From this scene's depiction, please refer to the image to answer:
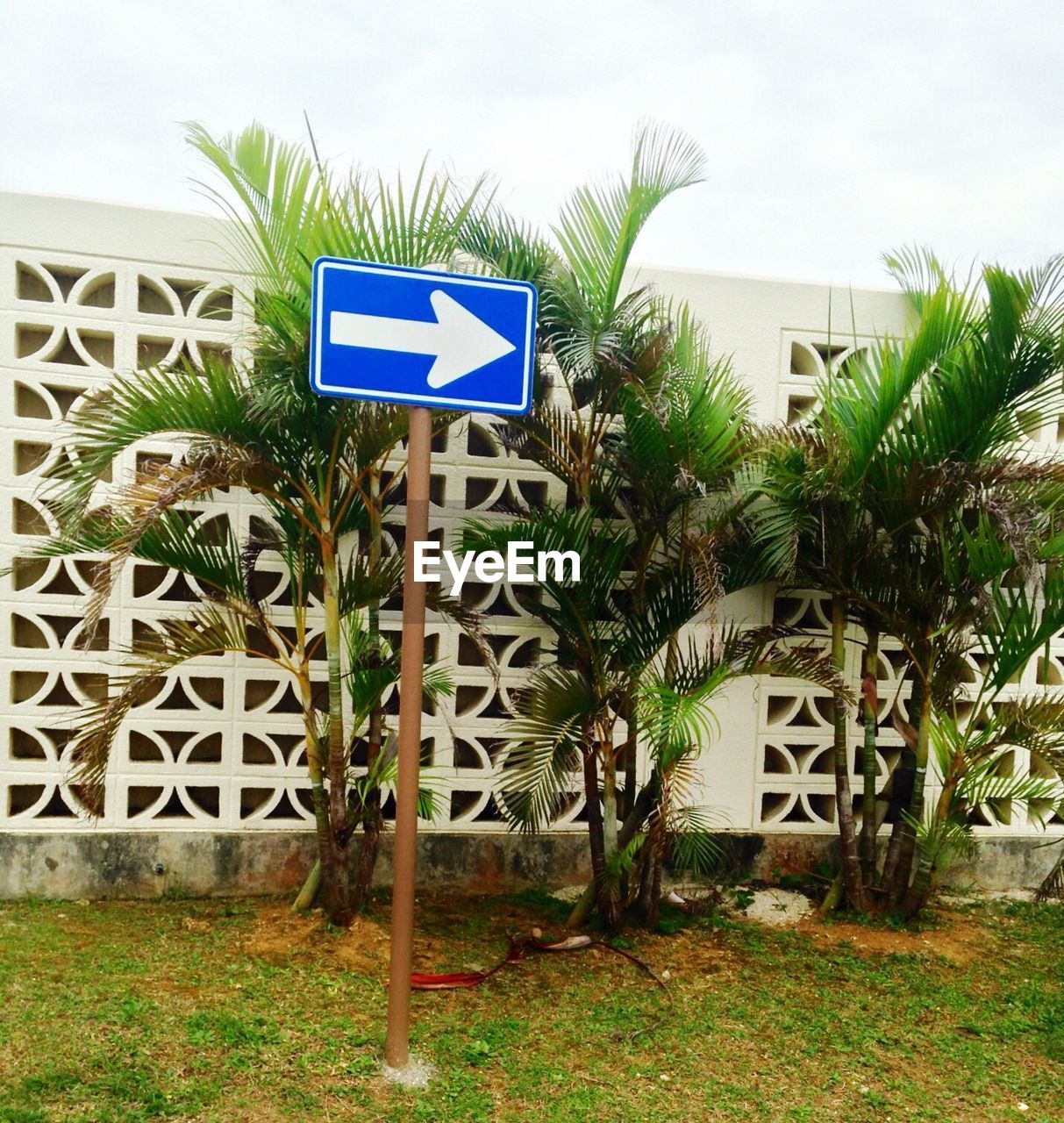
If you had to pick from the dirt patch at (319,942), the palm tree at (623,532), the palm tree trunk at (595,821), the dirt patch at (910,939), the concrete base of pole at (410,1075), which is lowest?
the concrete base of pole at (410,1075)

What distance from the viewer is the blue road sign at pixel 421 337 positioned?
2.89m

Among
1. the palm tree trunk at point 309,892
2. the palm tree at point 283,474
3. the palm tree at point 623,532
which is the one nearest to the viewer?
the palm tree at point 283,474

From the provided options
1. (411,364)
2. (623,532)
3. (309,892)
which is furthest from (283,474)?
(309,892)

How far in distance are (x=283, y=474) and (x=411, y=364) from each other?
1036 mm

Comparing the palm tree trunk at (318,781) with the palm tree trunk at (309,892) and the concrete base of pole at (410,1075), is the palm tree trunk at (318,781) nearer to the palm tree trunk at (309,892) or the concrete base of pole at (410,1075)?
the palm tree trunk at (309,892)

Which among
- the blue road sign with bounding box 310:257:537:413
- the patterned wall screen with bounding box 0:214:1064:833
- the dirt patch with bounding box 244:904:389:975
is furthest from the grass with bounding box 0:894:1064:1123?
the blue road sign with bounding box 310:257:537:413

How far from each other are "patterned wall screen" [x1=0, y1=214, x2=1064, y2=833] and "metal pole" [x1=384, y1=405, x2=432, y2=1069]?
1.23 metres

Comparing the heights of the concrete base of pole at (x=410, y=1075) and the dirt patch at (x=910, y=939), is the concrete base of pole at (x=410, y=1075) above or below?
below

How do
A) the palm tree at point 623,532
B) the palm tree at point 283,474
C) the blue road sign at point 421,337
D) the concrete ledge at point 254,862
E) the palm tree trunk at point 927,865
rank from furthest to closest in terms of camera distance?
the concrete ledge at point 254,862 < the palm tree trunk at point 927,865 < the palm tree at point 623,532 < the palm tree at point 283,474 < the blue road sign at point 421,337

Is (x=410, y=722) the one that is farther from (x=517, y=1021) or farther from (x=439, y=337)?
(x=517, y=1021)

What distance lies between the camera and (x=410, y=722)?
3.05m

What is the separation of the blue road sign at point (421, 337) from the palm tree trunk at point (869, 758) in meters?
Result: 2.41

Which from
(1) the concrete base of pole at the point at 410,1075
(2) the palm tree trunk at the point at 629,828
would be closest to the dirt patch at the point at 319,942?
(1) the concrete base of pole at the point at 410,1075

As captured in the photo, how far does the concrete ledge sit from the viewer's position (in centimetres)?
450
